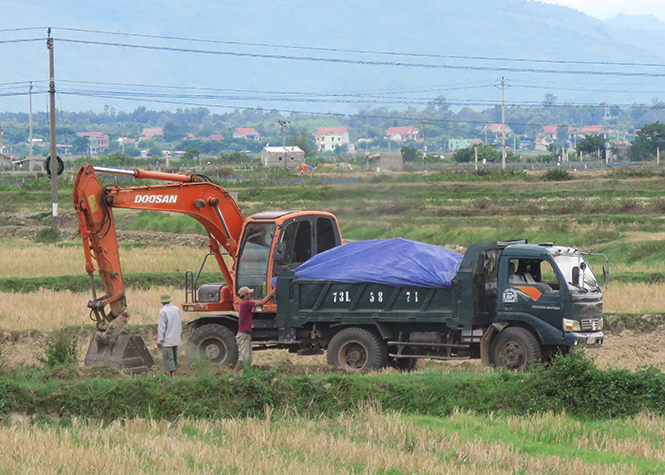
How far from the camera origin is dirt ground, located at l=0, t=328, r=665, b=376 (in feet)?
49.3

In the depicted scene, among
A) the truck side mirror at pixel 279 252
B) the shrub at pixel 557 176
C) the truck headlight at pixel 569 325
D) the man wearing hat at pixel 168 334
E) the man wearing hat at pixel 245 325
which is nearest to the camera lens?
the truck headlight at pixel 569 325

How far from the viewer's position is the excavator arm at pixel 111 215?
48.5 ft

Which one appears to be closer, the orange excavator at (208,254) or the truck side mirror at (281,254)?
the orange excavator at (208,254)

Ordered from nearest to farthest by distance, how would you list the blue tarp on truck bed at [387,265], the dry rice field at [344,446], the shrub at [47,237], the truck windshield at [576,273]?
1. the dry rice field at [344,446]
2. the truck windshield at [576,273]
3. the blue tarp on truck bed at [387,265]
4. the shrub at [47,237]

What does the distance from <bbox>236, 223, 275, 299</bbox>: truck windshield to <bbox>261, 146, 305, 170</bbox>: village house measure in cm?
7521

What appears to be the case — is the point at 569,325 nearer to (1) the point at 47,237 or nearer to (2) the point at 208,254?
(2) the point at 208,254

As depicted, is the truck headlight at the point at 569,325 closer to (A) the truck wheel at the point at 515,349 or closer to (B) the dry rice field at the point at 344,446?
(A) the truck wheel at the point at 515,349

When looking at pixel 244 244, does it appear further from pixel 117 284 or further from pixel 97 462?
pixel 97 462

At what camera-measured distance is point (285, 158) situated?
9344 centimetres

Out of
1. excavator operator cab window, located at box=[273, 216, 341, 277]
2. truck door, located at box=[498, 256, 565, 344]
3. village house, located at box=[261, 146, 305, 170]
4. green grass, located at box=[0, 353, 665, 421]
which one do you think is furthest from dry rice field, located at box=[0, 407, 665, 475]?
village house, located at box=[261, 146, 305, 170]

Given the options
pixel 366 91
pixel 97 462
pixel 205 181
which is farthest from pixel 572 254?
pixel 366 91

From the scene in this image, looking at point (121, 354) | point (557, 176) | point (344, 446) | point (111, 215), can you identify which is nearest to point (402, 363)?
point (121, 354)

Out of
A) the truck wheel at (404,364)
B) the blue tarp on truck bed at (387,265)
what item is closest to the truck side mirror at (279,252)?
the blue tarp on truck bed at (387,265)

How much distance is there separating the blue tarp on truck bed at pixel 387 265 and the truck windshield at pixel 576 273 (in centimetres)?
187
